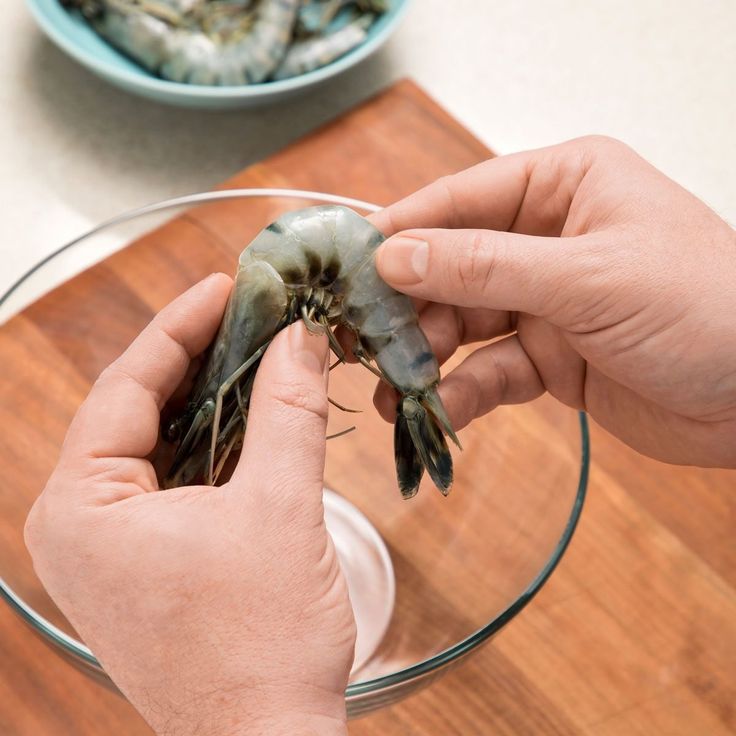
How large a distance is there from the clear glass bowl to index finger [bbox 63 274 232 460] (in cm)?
13

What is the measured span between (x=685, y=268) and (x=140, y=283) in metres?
0.53

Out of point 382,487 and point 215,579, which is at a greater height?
point 215,579

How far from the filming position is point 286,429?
63 centimetres

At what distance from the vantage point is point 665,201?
0.73 m

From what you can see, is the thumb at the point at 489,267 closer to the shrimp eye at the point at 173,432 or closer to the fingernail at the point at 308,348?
the fingernail at the point at 308,348

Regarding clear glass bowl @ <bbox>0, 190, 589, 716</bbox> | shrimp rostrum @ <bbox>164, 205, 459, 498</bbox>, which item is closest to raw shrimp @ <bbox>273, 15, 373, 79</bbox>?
clear glass bowl @ <bbox>0, 190, 589, 716</bbox>

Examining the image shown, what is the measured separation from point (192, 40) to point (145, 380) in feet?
2.14

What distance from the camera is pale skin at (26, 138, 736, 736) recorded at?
1.89 ft

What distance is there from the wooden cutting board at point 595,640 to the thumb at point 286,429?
26 cm

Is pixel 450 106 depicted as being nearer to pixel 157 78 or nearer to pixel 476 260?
pixel 157 78

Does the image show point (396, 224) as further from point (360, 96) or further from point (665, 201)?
point (360, 96)

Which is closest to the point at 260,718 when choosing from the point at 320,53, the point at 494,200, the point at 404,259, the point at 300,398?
the point at 300,398

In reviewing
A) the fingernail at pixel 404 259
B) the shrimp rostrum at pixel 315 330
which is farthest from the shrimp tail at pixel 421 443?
the fingernail at pixel 404 259

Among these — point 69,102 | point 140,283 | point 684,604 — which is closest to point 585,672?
point 684,604
